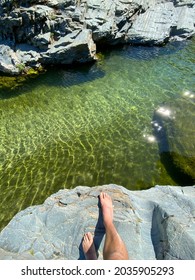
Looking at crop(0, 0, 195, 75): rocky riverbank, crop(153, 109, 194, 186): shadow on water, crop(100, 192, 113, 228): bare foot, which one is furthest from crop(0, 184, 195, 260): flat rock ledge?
crop(0, 0, 195, 75): rocky riverbank

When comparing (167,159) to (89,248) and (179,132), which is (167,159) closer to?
(179,132)

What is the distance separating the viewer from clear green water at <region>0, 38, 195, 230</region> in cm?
952

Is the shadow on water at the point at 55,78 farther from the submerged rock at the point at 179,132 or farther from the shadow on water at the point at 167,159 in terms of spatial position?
the shadow on water at the point at 167,159

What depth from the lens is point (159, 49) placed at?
18.7 m

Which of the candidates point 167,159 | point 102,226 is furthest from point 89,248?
point 167,159

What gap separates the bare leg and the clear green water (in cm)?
312

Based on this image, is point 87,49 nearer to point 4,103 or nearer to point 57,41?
point 57,41

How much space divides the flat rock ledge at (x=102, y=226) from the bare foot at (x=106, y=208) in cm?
16

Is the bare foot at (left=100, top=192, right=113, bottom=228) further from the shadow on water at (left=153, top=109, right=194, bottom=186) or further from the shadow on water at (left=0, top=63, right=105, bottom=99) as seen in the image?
the shadow on water at (left=0, top=63, right=105, bottom=99)

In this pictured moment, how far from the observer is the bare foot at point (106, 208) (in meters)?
5.81

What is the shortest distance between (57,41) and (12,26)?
2.89 m

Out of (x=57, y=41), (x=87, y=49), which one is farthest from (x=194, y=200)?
(x=57, y=41)

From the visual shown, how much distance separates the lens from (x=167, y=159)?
396 inches

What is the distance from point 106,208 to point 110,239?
0.80 m
